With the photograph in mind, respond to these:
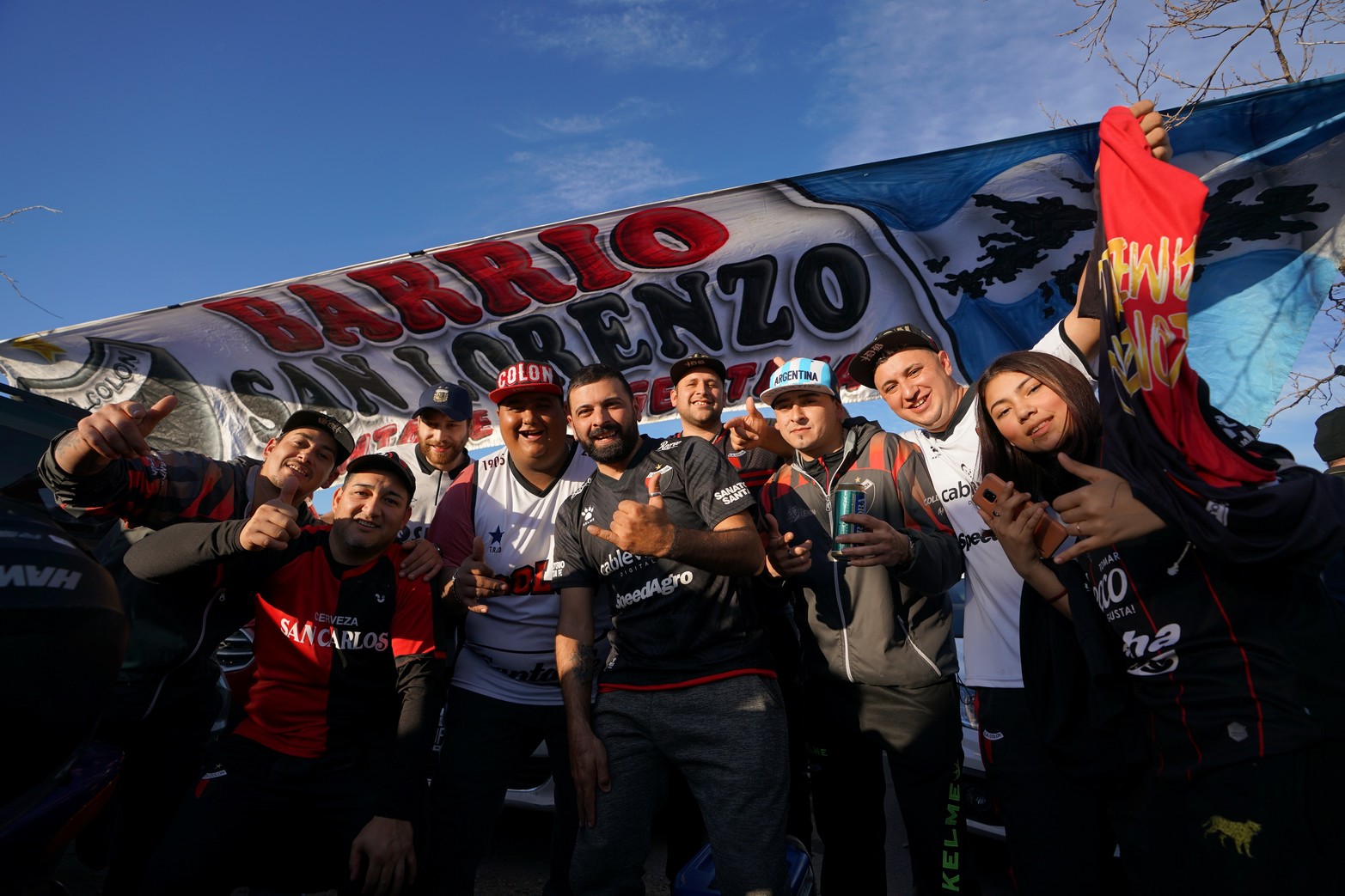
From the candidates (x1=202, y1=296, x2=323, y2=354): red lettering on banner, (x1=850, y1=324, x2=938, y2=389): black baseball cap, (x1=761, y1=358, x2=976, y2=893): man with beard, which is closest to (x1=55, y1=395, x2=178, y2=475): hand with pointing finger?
(x1=761, y1=358, x2=976, y2=893): man with beard

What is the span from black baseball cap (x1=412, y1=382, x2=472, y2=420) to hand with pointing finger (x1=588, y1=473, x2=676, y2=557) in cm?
236

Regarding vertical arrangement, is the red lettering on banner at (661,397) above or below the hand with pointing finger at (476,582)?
above

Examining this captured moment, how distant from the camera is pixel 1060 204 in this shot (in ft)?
15.8

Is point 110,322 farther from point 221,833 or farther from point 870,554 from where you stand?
point 870,554

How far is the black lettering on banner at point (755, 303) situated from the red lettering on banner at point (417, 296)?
226cm

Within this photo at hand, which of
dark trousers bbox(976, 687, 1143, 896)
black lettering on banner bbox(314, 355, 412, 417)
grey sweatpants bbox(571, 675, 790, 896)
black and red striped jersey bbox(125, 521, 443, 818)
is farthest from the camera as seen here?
black lettering on banner bbox(314, 355, 412, 417)

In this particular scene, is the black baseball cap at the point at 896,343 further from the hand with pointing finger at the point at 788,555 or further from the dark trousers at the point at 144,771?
the dark trousers at the point at 144,771

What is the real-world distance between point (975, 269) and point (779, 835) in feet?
13.5

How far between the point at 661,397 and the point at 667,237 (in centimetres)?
133

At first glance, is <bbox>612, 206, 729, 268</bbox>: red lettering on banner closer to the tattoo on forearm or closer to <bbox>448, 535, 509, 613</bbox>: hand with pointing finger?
<bbox>448, 535, 509, 613</bbox>: hand with pointing finger

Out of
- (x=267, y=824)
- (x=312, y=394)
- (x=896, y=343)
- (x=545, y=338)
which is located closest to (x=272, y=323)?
(x=312, y=394)

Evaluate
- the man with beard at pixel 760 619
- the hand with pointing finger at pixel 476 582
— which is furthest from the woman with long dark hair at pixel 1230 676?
the hand with pointing finger at pixel 476 582

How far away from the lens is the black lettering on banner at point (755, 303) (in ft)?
18.8

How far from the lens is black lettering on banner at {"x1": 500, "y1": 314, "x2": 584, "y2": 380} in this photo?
636cm
